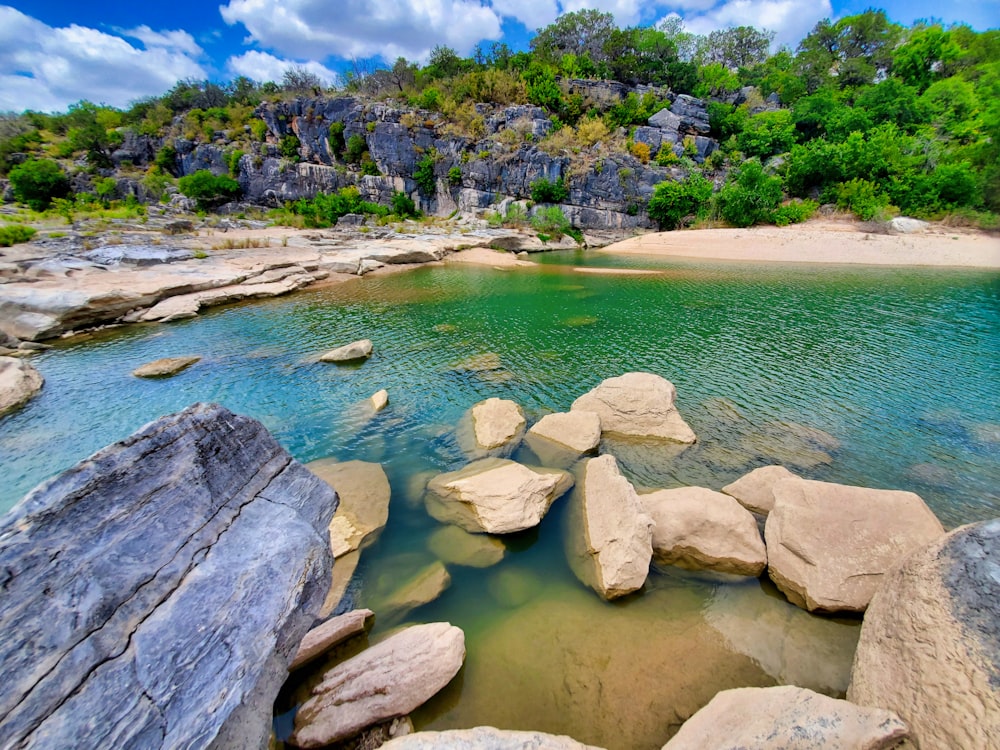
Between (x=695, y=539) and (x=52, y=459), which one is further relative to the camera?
(x=52, y=459)

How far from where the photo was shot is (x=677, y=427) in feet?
29.2

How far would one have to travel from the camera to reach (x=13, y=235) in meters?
25.2

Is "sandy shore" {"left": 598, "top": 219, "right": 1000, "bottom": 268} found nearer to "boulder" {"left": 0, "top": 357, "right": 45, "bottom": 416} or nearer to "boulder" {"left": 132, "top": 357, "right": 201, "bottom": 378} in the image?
"boulder" {"left": 132, "top": 357, "right": 201, "bottom": 378}

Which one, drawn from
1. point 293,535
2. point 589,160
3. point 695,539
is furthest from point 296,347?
point 589,160

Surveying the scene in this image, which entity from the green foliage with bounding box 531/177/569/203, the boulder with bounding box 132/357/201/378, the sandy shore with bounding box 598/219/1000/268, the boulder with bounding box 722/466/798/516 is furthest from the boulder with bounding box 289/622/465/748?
the green foliage with bounding box 531/177/569/203

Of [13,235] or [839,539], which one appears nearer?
[839,539]

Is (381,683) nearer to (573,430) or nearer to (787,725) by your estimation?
(787,725)

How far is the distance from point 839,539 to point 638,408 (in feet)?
14.6

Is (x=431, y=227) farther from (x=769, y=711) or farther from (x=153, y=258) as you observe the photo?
(x=769, y=711)

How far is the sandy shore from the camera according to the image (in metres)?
30.0

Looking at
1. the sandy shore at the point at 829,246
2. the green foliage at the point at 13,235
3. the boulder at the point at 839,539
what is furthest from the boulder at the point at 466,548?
the sandy shore at the point at 829,246

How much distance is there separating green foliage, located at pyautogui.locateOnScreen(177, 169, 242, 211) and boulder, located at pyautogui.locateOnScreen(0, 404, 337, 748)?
210 ft

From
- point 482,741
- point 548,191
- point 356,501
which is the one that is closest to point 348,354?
point 356,501

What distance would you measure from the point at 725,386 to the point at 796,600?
7.16 m
